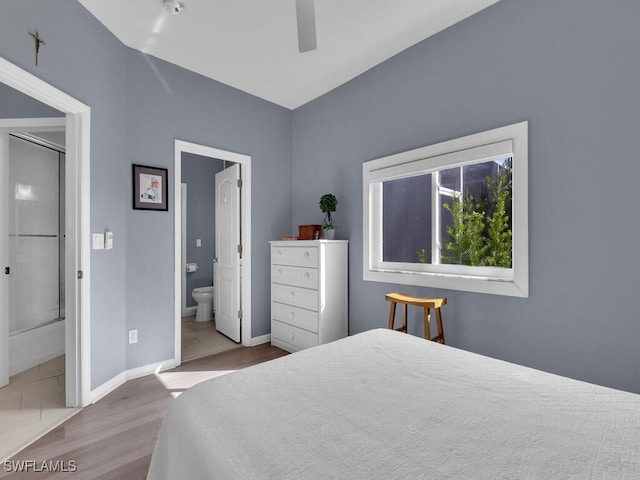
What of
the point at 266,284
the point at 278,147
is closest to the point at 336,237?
the point at 266,284

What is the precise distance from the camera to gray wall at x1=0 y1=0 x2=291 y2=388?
193cm

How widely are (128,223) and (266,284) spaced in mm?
1536

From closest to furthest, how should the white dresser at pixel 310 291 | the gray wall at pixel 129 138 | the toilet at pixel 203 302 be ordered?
the gray wall at pixel 129 138 < the white dresser at pixel 310 291 < the toilet at pixel 203 302

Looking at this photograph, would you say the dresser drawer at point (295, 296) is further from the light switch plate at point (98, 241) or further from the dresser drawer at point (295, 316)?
the light switch plate at point (98, 241)

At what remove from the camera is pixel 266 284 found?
358cm

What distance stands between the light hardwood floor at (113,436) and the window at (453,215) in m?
1.94

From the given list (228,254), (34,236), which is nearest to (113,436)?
(228,254)

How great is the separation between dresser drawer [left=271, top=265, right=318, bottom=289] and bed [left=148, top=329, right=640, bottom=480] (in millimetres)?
1648

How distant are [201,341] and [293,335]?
3.84 feet

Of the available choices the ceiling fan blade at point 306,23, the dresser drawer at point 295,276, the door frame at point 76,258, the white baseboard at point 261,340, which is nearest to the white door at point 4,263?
the door frame at point 76,258

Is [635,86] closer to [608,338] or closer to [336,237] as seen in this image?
[608,338]

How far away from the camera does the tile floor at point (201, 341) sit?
3179mm

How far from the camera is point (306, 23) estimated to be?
4.75 feet

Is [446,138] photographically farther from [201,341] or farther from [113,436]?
[201,341]
